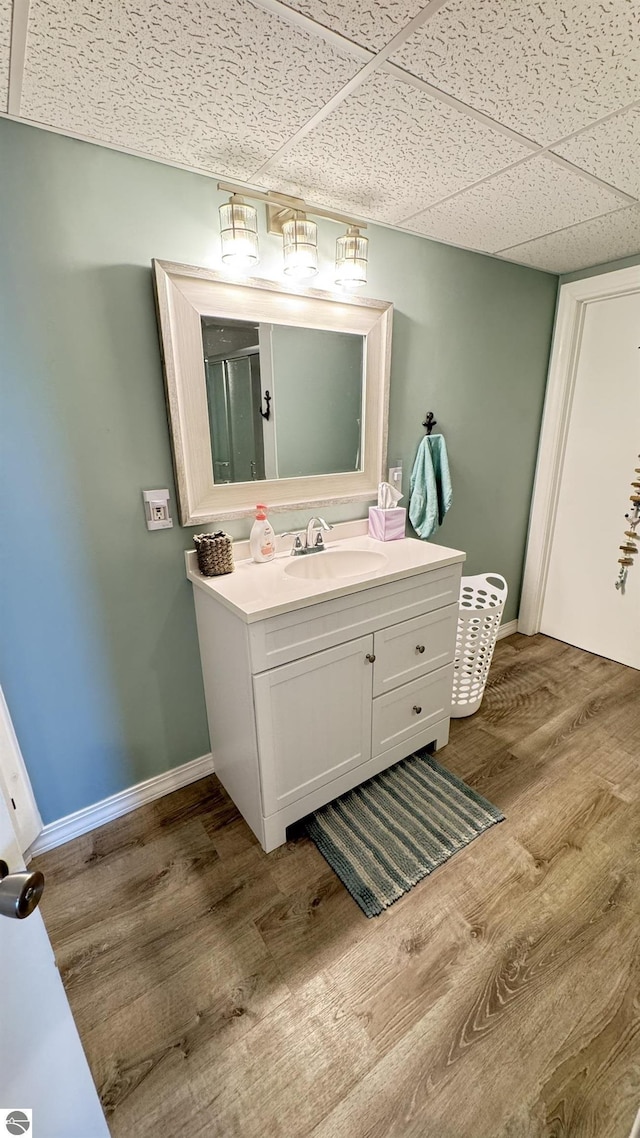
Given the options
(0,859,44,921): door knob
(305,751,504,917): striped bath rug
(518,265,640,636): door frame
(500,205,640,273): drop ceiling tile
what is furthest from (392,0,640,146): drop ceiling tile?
(305,751,504,917): striped bath rug

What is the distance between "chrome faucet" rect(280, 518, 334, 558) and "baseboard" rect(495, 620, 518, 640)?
175 cm

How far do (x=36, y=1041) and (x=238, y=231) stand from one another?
184cm

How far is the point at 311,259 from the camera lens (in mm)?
1504

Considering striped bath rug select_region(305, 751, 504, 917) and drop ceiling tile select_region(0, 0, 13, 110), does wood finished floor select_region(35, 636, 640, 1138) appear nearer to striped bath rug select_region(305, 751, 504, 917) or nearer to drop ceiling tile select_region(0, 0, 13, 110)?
striped bath rug select_region(305, 751, 504, 917)

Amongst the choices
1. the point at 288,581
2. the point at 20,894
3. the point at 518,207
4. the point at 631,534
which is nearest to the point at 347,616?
the point at 288,581

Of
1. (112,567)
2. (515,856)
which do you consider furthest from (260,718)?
(515,856)

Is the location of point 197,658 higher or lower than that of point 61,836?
higher

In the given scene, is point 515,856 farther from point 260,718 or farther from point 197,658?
point 197,658

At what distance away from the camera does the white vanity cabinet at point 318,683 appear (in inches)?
53.1

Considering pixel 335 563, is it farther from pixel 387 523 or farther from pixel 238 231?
pixel 238 231

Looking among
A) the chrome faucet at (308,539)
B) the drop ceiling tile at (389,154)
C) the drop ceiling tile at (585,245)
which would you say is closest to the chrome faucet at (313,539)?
the chrome faucet at (308,539)

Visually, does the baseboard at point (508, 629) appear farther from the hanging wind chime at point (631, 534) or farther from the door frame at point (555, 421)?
the hanging wind chime at point (631, 534)

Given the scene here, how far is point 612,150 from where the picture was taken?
1295mm

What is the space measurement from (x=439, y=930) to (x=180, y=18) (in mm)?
2231
